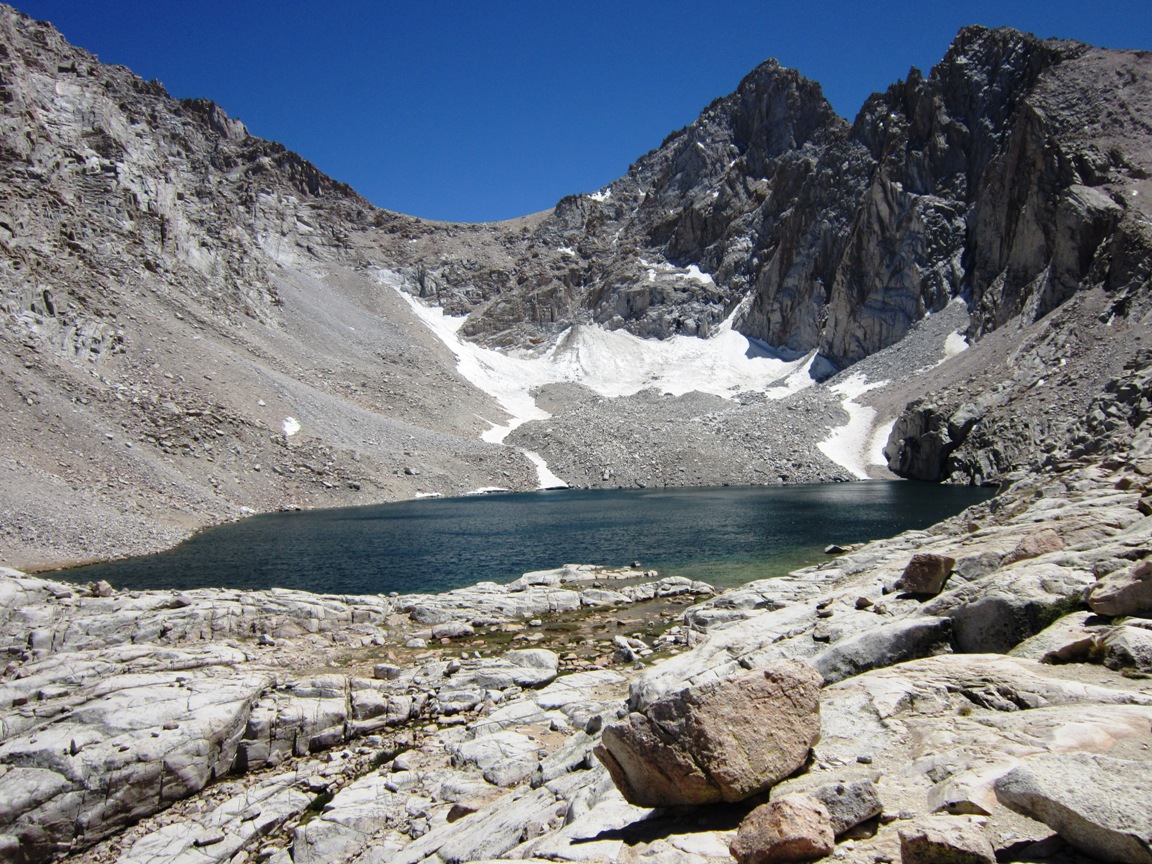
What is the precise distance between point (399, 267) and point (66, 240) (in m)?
81.4

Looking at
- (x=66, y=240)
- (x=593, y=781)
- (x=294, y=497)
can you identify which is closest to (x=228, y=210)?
(x=66, y=240)

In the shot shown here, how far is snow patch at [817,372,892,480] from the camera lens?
264 feet

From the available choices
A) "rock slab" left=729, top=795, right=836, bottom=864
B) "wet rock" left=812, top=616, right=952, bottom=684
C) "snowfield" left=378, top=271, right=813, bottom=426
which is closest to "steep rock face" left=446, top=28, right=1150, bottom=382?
"snowfield" left=378, top=271, right=813, bottom=426

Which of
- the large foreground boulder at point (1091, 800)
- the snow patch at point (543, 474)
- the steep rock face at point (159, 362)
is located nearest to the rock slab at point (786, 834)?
the large foreground boulder at point (1091, 800)

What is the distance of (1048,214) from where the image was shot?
282 feet

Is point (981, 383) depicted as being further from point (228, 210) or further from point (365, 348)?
point (228, 210)

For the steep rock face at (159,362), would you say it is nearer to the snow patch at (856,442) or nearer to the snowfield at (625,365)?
the snowfield at (625,365)

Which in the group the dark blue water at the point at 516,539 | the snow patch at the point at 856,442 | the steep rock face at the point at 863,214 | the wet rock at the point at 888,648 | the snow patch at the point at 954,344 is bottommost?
the dark blue water at the point at 516,539

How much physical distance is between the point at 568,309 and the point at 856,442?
74.7 m

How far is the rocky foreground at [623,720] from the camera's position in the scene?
527 cm

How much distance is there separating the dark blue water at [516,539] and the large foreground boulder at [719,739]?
22269 millimetres

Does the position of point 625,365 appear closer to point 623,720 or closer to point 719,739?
point 623,720

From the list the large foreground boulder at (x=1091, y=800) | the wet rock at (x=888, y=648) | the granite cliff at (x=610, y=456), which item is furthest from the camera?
the wet rock at (x=888, y=648)

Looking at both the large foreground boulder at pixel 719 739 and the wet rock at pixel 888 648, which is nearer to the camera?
the large foreground boulder at pixel 719 739
